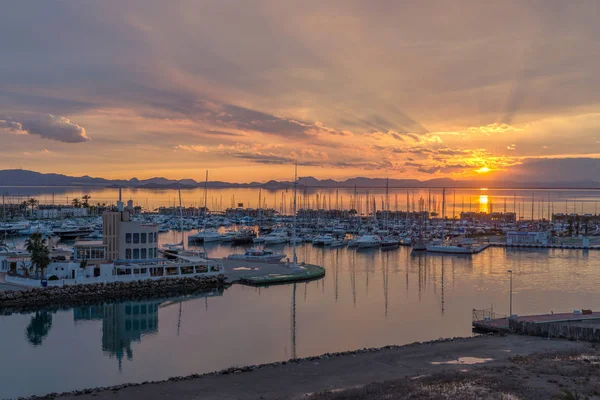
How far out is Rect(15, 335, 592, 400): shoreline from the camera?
52.4 ft

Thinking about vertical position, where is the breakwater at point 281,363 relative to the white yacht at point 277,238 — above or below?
below

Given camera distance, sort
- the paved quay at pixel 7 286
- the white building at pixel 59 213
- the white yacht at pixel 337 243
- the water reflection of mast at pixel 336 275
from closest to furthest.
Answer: the paved quay at pixel 7 286 < the water reflection of mast at pixel 336 275 < the white yacht at pixel 337 243 < the white building at pixel 59 213

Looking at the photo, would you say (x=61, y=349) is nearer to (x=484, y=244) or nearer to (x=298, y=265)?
(x=298, y=265)


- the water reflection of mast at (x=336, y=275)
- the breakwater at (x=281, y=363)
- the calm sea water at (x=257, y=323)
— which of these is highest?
the breakwater at (x=281, y=363)

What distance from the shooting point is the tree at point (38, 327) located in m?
23.9

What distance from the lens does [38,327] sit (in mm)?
25828

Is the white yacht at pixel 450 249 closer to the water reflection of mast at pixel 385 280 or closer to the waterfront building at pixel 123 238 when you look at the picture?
the water reflection of mast at pixel 385 280

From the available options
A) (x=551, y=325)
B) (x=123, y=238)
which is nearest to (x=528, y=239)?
(x=551, y=325)

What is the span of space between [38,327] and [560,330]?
2333 cm

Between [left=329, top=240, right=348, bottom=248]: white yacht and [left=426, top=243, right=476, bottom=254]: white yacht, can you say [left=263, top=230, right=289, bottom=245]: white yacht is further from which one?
[left=426, top=243, right=476, bottom=254]: white yacht

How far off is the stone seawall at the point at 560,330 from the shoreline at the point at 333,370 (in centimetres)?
62

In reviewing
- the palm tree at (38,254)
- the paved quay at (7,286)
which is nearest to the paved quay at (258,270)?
the palm tree at (38,254)

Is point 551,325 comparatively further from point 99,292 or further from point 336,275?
point 99,292

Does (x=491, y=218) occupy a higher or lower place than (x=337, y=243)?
higher
